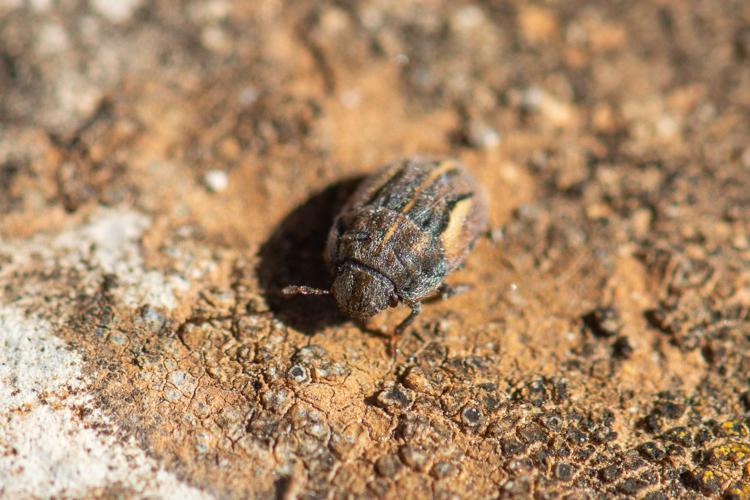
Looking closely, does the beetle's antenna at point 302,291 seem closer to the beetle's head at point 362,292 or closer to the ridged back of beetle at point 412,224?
the beetle's head at point 362,292

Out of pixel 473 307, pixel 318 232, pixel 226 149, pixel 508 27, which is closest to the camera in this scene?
pixel 473 307

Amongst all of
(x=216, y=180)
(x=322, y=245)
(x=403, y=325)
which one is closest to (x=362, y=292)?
(x=403, y=325)

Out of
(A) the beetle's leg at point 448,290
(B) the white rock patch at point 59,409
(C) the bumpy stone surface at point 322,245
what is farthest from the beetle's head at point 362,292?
(B) the white rock patch at point 59,409

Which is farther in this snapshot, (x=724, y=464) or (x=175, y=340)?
(x=175, y=340)

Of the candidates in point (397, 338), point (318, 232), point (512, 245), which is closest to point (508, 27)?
point (512, 245)

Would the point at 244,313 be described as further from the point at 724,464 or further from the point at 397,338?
the point at 724,464

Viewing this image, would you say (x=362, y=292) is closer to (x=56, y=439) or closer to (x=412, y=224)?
(x=412, y=224)
